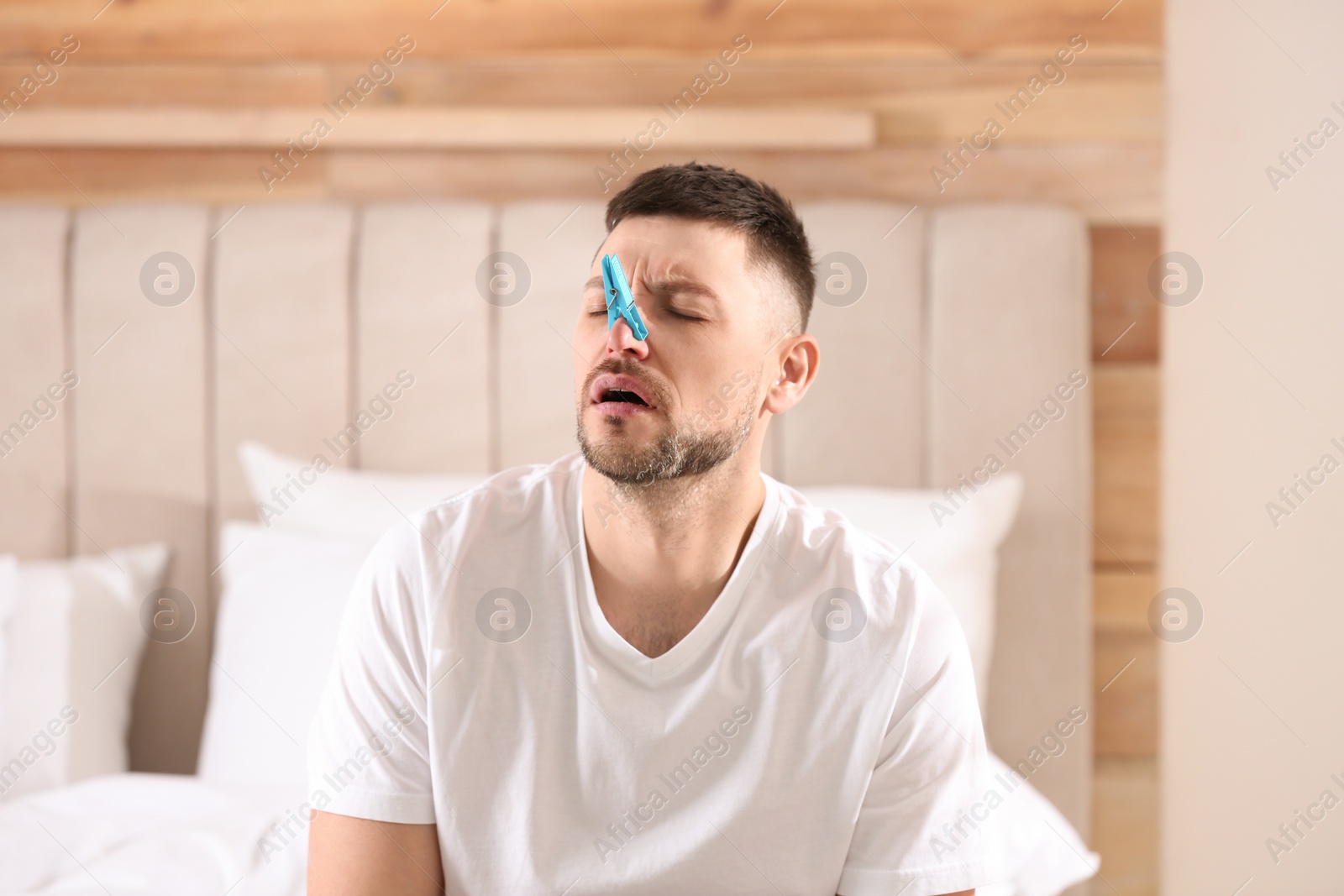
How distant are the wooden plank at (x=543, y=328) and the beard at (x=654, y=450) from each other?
2.05 ft

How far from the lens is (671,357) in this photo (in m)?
1.07

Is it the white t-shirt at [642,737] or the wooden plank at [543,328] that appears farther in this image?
the wooden plank at [543,328]

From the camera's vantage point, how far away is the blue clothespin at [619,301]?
3.38ft

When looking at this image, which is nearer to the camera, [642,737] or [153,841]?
[642,737]

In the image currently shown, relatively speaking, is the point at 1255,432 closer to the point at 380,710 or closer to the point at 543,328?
the point at 543,328

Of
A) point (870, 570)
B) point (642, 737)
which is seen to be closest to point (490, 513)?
point (642, 737)

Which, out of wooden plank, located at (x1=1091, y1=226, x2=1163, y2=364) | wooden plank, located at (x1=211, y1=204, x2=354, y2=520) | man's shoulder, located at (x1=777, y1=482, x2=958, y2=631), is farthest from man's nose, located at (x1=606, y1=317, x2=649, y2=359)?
wooden plank, located at (x1=1091, y1=226, x2=1163, y2=364)

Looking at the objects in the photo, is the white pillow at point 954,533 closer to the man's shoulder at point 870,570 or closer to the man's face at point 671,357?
the man's shoulder at point 870,570

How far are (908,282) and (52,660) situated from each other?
149 centimetres

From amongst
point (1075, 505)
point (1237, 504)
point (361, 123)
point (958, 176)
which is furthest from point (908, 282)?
point (361, 123)

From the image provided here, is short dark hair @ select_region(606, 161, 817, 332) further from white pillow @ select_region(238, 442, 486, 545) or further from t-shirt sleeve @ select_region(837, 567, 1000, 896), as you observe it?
white pillow @ select_region(238, 442, 486, 545)

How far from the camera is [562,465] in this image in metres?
1.22

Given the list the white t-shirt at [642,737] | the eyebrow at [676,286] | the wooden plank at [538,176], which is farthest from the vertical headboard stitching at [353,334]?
the eyebrow at [676,286]

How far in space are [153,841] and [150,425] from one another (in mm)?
740
